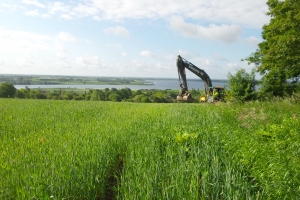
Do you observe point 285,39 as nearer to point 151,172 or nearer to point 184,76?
point 184,76

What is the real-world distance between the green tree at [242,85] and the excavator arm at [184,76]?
5.68m

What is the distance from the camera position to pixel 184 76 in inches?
831

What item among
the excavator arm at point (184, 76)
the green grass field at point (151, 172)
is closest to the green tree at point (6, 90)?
the excavator arm at point (184, 76)

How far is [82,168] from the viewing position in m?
2.82

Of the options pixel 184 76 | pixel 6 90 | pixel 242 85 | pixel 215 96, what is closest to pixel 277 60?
pixel 242 85

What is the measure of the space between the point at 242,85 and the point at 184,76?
6.49m

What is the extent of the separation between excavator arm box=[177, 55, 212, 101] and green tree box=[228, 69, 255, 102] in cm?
568

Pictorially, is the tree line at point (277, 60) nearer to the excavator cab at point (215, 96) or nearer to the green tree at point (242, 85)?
the green tree at point (242, 85)

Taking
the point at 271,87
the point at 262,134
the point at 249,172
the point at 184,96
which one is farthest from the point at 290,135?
the point at 184,96

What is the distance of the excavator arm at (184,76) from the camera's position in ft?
68.7

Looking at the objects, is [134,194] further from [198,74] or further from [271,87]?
[198,74]

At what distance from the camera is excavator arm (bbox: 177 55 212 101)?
20.9 m

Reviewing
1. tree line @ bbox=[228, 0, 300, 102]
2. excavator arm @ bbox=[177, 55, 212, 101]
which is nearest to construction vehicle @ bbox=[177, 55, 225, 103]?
excavator arm @ bbox=[177, 55, 212, 101]

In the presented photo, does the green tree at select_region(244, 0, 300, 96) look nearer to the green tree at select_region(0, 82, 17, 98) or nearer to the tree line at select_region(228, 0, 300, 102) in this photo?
the tree line at select_region(228, 0, 300, 102)
